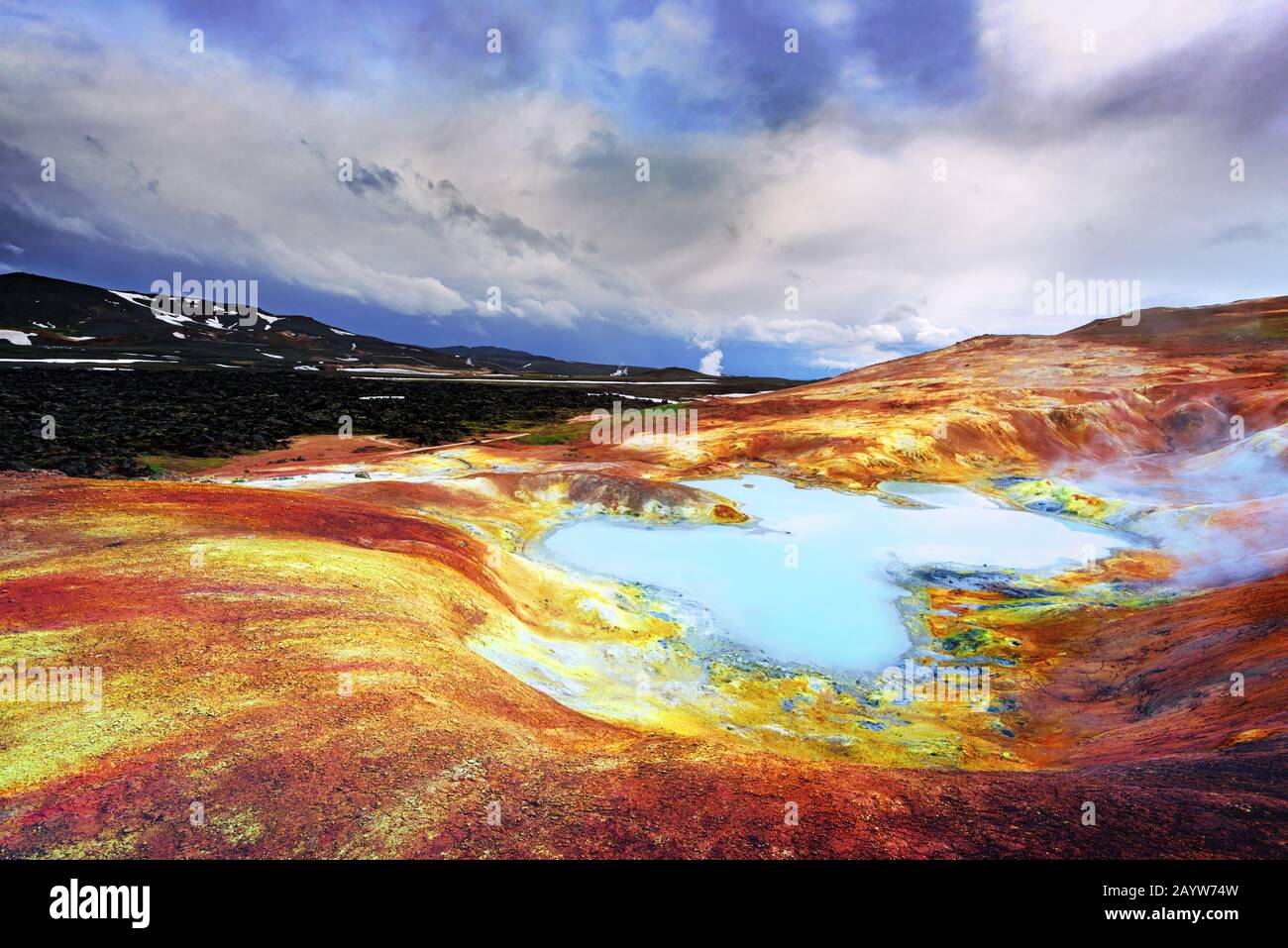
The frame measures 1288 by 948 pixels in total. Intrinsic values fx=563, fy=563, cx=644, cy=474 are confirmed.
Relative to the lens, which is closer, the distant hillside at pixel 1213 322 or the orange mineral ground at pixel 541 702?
the orange mineral ground at pixel 541 702

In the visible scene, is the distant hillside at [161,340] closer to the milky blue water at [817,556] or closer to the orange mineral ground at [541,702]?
the milky blue water at [817,556]

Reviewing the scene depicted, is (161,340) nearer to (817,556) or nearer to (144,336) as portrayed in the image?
(144,336)

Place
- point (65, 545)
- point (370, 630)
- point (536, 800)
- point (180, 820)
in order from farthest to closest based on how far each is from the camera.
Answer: point (65, 545) < point (370, 630) < point (536, 800) < point (180, 820)

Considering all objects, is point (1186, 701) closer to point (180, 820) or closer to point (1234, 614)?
point (1234, 614)

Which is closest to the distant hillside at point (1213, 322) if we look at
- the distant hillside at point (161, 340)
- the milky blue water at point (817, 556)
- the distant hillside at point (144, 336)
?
the distant hillside at point (161, 340)

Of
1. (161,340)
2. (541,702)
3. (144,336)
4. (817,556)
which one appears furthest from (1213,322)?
(144,336)
